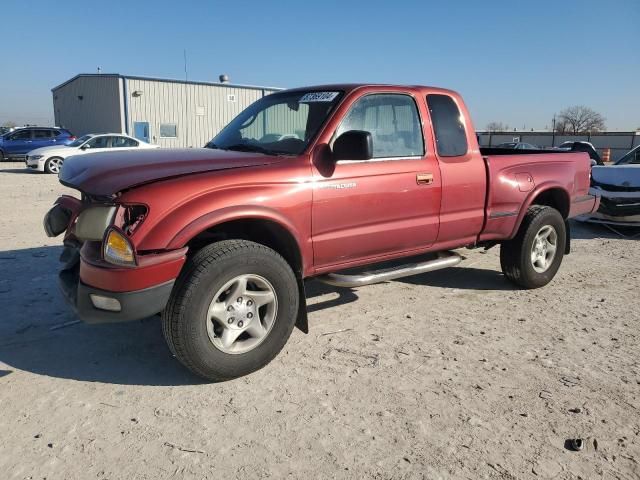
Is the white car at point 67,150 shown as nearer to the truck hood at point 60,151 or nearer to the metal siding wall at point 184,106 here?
the truck hood at point 60,151

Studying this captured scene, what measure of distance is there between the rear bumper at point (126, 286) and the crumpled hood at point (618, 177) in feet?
25.1

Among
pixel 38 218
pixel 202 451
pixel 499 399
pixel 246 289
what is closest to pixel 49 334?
pixel 246 289

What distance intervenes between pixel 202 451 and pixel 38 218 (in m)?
7.36

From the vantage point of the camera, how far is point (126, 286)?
112 inches

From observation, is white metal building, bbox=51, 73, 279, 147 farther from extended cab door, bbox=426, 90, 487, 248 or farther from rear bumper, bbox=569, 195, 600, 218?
extended cab door, bbox=426, 90, 487, 248

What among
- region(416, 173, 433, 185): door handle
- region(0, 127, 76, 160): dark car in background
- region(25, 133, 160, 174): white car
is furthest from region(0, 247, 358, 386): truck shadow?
→ region(0, 127, 76, 160): dark car in background

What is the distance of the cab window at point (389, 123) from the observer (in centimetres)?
393

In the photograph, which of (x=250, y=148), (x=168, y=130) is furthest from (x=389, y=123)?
(x=168, y=130)

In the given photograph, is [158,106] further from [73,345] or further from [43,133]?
[73,345]

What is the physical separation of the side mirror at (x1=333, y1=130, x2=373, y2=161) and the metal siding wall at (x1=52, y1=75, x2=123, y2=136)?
26.1m

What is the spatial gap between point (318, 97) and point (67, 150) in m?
16.3

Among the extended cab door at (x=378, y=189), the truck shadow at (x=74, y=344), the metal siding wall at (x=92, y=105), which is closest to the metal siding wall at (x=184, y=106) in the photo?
the metal siding wall at (x=92, y=105)

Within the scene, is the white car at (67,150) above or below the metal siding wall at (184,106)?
below

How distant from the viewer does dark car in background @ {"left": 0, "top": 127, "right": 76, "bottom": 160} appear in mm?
22391
